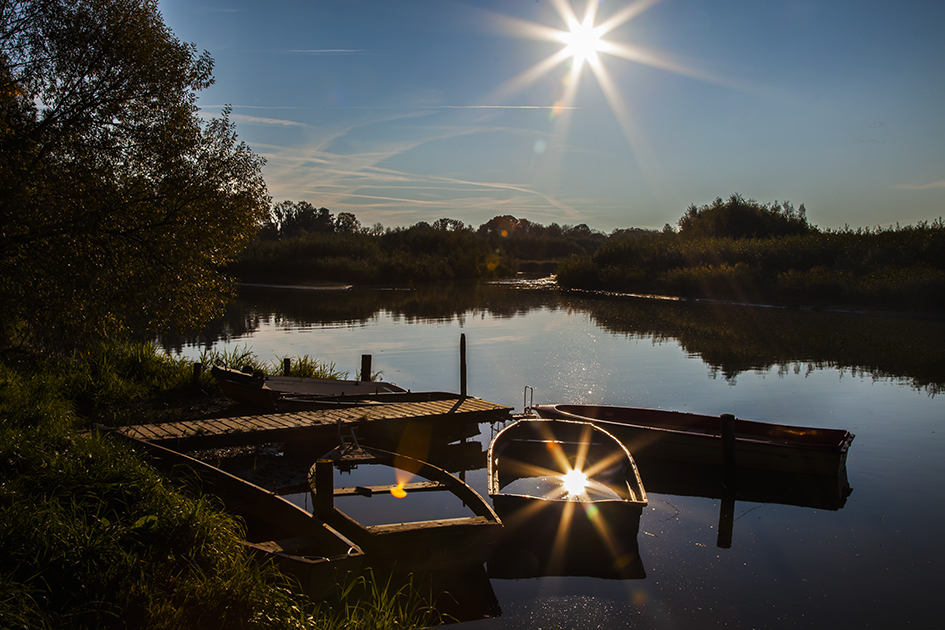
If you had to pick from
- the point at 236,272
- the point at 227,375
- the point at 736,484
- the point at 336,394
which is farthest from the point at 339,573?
the point at 236,272

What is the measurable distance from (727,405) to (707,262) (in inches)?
1568

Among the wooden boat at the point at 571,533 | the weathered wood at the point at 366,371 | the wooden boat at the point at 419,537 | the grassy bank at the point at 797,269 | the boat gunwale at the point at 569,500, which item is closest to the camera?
the wooden boat at the point at 419,537

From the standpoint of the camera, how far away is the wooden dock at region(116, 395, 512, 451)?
10.7 meters

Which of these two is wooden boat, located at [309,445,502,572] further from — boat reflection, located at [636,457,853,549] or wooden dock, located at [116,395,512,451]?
boat reflection, located at [636,457,853,549]

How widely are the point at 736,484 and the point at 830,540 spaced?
7.28ft

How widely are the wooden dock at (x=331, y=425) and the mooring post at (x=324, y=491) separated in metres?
3.89

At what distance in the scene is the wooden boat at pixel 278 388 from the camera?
14.2 m

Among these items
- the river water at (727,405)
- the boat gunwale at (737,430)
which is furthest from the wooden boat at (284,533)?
the boat gunwale at (737,430)

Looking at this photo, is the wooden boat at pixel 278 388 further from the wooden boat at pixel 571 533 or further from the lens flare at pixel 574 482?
the wooden boat at pixel 571 533

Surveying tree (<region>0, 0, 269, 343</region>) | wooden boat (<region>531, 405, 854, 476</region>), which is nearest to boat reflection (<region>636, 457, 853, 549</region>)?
wooden boat (<region>531, 405, 854, 476</region>)

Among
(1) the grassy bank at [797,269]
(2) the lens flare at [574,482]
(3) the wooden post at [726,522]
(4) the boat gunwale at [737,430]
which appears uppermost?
(1) the grassy bank at [797,269]

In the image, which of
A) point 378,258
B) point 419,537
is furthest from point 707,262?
point 419,537

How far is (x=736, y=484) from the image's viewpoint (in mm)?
10891

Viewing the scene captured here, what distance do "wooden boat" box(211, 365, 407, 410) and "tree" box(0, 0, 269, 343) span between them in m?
1.63
